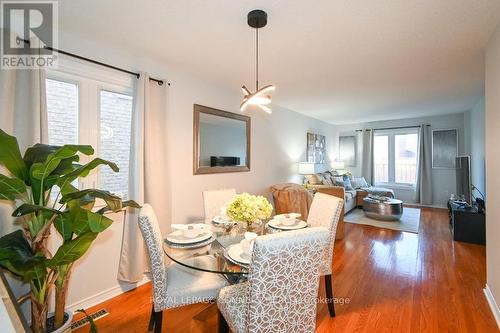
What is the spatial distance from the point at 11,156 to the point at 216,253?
1.30 metres

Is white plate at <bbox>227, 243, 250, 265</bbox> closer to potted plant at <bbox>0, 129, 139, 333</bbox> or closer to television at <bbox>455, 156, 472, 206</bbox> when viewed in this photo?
potted plant at <bbox>0, 129, 139, 333</bbox>

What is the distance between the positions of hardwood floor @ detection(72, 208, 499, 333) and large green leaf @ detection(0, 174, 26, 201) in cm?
132

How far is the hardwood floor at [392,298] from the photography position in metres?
1.93

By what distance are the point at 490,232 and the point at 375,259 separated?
128cm

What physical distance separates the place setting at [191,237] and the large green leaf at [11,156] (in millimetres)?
996

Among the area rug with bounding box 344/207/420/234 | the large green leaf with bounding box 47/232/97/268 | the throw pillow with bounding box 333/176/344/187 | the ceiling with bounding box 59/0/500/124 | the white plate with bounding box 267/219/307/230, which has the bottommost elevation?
the area rug with bounding box 344/207/420/234

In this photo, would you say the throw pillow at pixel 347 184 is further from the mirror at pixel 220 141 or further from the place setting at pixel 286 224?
the place setting at pixel 286 224

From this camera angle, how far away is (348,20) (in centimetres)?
189

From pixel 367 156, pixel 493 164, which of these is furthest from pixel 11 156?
pixel 367 156

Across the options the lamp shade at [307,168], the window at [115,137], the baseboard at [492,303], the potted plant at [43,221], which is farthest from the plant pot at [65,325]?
the lamp shade at [307,168]

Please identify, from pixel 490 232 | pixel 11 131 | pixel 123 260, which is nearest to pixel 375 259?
pixel 490 232

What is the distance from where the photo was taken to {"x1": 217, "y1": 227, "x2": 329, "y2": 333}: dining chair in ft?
3.68

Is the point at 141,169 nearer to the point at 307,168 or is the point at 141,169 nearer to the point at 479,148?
the point at 307,168

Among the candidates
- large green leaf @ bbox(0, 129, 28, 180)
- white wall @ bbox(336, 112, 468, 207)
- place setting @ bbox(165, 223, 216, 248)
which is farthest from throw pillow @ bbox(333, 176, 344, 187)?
large green leaf @ bbox(0, 129, 28, 180)
